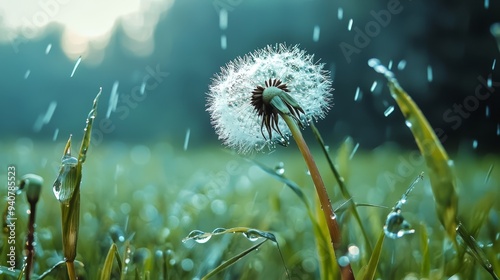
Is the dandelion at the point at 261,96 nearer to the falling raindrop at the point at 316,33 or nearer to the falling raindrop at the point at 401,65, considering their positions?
the falling raindrop at the point at 401,65

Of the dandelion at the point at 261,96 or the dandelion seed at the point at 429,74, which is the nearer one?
the dandelion at the point at 261,96

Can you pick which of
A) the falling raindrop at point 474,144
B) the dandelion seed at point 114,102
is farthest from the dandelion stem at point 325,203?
the dandelion seed at point 114,102

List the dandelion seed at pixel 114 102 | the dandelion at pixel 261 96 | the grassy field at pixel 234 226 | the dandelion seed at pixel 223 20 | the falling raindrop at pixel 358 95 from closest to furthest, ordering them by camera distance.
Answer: the dandelion at pixel 261 96
the grassy field at pixel 234 226
the falling raindrop at pixel 358 95
the dandelion seed at pixel 223 20
the dandelion seed at pixel 114 102

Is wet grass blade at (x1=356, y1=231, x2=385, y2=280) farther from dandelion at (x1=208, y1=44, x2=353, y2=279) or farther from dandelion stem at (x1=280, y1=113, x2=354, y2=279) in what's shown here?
dandelion at (x1=208, y1=44, x2=353, y2=279)

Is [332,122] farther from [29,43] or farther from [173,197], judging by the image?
[29,43]

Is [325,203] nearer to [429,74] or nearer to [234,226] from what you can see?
[234,226]

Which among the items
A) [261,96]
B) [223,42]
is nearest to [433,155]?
[261,96]

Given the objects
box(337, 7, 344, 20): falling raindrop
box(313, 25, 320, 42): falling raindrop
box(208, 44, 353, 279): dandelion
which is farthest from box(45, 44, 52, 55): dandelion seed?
box(208, 44, 353, 279): dandelion
